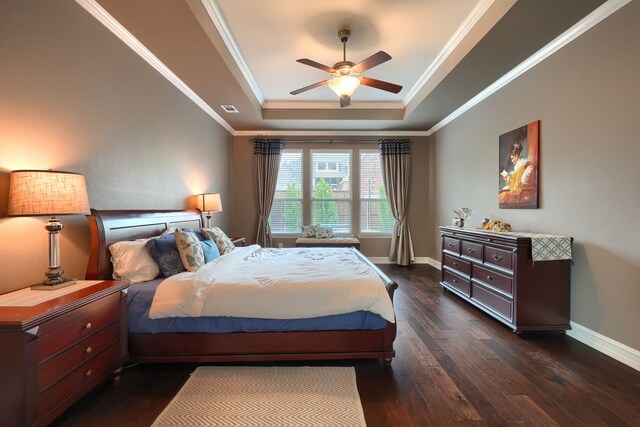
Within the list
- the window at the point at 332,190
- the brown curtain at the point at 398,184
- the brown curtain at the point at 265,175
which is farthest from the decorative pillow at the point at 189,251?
the brown curtain at the point at 398,184

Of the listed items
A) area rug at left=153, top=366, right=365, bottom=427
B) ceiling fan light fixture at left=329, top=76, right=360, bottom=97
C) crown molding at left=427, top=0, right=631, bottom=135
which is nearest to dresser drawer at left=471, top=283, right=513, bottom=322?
area rug at left=153, top=366, right=365, bottom=427

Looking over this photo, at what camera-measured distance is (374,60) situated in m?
2.64

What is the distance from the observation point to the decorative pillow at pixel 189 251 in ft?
8.16

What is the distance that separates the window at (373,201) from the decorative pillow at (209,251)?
375 cm

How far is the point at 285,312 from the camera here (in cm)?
211

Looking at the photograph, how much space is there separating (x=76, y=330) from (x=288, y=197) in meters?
4.71

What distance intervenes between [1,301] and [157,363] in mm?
1148

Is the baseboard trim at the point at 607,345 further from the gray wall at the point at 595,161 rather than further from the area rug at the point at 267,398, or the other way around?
the area rug at the point at 267,398

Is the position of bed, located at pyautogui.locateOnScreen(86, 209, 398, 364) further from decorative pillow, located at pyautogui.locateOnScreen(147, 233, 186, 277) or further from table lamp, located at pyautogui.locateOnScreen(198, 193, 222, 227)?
table lamp, located at pyautogui.locateOnScreen(198, 193, 222, 227)

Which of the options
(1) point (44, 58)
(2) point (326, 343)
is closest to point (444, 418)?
(2) point (326, 343)

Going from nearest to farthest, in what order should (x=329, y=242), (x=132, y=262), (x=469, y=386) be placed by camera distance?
(x=469, y=386)
(x=132, y=262)
(x=329, y=242)

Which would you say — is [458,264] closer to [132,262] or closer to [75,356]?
[132,262]

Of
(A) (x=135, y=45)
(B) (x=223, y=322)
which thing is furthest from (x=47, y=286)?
(A) (x=135, y=45)

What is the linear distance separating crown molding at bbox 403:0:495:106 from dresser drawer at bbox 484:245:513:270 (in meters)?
2.35
